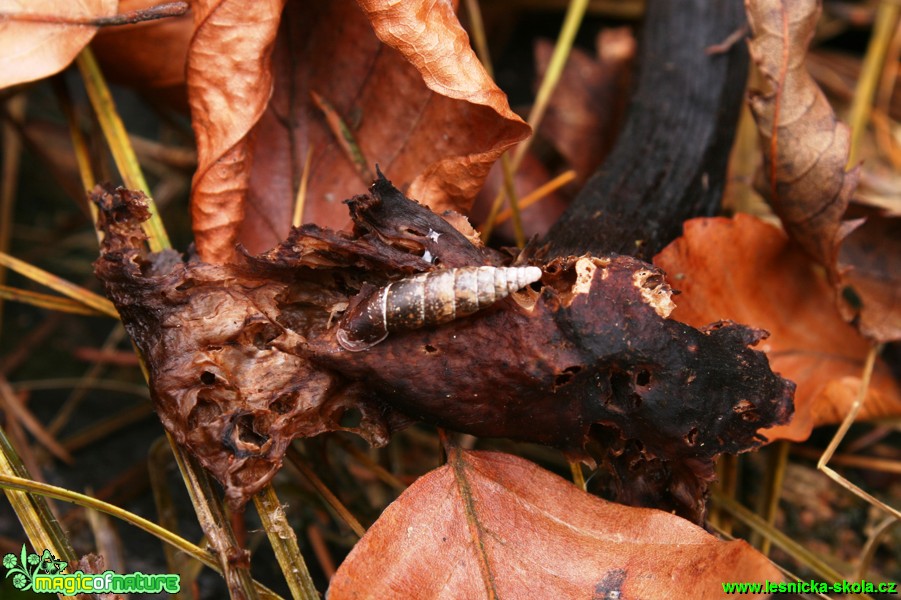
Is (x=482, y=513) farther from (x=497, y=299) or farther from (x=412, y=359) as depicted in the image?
(x=497, y=299)

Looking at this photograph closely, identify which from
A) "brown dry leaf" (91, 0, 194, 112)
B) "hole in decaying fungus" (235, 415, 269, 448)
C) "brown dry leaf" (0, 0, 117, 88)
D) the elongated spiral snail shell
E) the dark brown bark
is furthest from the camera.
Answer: "brown dry leaf" (91, 0, 194, 112)

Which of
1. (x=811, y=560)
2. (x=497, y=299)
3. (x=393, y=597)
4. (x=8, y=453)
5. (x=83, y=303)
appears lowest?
(x=811, y=560)

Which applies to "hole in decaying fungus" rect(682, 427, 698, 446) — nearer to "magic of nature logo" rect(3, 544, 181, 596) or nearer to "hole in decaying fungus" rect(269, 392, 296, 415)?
"hole in decaying fungus" rect(269, 392, 296, 415)

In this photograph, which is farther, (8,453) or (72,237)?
(72,237)

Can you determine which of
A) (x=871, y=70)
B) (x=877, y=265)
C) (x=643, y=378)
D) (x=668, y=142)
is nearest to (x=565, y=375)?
(x=643, y=378)

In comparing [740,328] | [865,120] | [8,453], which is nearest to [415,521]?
[740,328]

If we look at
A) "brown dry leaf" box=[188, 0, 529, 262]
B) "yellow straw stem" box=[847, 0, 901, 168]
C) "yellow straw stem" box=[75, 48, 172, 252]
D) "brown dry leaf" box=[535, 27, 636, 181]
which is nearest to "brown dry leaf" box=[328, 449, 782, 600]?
"brown dry leaf" box=[188, 0, 529, 262]
